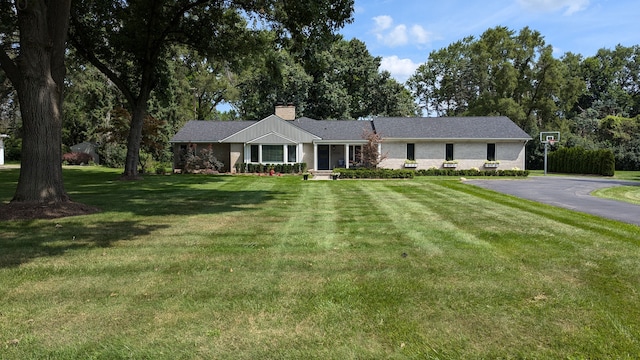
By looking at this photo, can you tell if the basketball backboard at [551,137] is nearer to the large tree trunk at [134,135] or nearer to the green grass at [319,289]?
the green grass at [319,289]

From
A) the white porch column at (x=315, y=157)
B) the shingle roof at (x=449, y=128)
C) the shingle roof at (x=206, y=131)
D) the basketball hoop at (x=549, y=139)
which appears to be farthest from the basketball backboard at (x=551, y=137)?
the shingle roof at (x=206, y=131)

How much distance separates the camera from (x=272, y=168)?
2972 centimetres

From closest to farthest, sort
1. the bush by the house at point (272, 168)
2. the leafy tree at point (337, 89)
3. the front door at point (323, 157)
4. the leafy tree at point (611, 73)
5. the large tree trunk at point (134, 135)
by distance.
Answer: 1. the large tree trunk at point (134, 135)
2. the bush by the house at point (272, 168)
3. the front door at point (323, 157)
4. the leafy tree at point (337, 89)
5. the leafy tree at point (611, 73)

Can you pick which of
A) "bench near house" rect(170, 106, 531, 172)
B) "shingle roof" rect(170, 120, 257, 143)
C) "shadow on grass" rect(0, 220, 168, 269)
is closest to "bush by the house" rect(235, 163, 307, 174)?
"bench near house" rect(170, 106, 531, 172)

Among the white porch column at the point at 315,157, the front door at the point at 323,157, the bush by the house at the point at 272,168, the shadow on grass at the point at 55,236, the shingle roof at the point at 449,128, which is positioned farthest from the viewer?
the front door at the point at 323,157

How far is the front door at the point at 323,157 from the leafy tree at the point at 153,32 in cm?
1285

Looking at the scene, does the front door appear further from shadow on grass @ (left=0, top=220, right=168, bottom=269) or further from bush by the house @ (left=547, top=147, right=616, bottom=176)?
shadow on grass @ (left=0, top=220, right=168, bottom=269)

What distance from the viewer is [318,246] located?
641 cm

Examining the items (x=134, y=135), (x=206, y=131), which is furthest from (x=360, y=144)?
(x=134, y=135)

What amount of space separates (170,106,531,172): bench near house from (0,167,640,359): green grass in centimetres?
2300

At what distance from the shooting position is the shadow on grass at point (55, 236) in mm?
5828

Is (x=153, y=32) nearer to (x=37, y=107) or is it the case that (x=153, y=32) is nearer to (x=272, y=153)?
(x=37, y=107)

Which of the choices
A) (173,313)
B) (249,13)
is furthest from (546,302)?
(249,13)

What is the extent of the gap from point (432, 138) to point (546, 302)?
2834 cm
